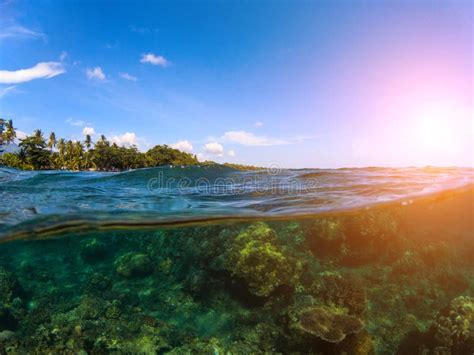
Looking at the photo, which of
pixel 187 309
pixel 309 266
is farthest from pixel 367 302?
pixel 187 309

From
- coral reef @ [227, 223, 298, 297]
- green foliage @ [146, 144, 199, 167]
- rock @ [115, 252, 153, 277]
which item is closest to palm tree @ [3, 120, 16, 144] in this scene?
green foliage @ [146, 144, 199, 167]

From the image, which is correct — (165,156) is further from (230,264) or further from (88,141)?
(230,264)

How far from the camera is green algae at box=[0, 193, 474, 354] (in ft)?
27.7

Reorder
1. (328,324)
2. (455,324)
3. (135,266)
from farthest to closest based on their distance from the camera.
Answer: (135,266) < (455,324) < (328,324)

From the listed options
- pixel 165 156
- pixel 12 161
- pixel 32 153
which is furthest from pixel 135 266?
pixel 165 156

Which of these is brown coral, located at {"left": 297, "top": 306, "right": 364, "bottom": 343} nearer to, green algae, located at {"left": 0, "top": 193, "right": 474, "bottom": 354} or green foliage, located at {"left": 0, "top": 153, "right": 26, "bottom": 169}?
green algae, located at {"left": 0, "top": 193, "right": 474, "bottom": 354}

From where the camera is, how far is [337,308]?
29.9 feet

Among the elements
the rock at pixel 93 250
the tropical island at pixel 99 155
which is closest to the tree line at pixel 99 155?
the tropical island at pixel 99 155

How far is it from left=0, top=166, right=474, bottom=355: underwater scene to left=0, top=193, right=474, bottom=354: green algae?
2.0 inches

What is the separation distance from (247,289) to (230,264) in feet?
3.31

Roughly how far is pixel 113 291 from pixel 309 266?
783 centimetres

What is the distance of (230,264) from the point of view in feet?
33.4

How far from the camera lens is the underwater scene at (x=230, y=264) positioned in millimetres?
8617

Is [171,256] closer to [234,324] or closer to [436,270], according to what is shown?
[234,324]
